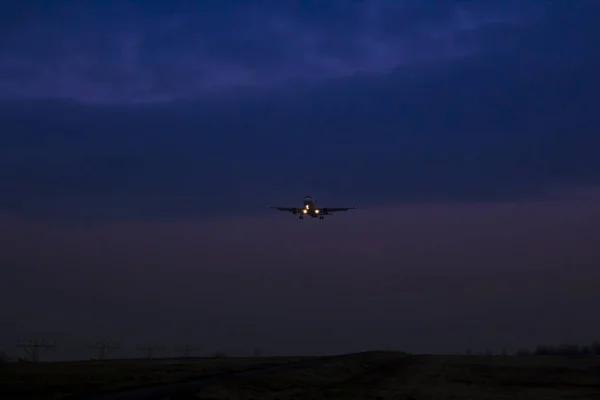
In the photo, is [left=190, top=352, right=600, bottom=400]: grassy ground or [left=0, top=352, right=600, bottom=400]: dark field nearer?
[left=0, top=352, right=600, bottom=400]: dark field

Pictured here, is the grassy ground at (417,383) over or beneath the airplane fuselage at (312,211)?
beneath

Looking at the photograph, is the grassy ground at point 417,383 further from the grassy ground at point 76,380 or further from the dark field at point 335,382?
the grassy ground at point 76,380

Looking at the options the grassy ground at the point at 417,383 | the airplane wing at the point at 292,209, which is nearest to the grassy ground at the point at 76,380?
the grassy ground at the point at 417,383

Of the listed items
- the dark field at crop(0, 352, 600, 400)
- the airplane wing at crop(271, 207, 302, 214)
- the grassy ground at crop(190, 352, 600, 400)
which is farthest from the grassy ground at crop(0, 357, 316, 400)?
the airplane wing at crop(271, 207, 302, 214)

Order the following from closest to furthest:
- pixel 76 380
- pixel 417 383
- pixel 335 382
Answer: pixel 76 380 < pixel 417 383 < pixel 335 382

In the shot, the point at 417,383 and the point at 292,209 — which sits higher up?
the point at 292,209

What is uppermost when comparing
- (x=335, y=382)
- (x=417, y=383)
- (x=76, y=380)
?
(x=76, y=380)

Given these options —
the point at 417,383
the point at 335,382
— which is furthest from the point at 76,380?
the point at 417,383

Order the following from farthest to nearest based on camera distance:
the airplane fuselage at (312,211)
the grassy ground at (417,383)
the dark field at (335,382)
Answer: the airplane fuselage at (312,211)
the grassy ground at (417,383)
the dark field at (335,382)

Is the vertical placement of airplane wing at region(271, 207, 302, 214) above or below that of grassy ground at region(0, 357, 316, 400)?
above

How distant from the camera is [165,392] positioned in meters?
60.8

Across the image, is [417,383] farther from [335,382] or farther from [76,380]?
[76,380]

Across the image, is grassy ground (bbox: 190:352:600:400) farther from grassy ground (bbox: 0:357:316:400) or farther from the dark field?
grassy ground (bbox: 0:357:316:400)

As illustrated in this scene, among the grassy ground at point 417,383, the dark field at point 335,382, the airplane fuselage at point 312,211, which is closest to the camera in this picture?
the dark field at point 335,382
